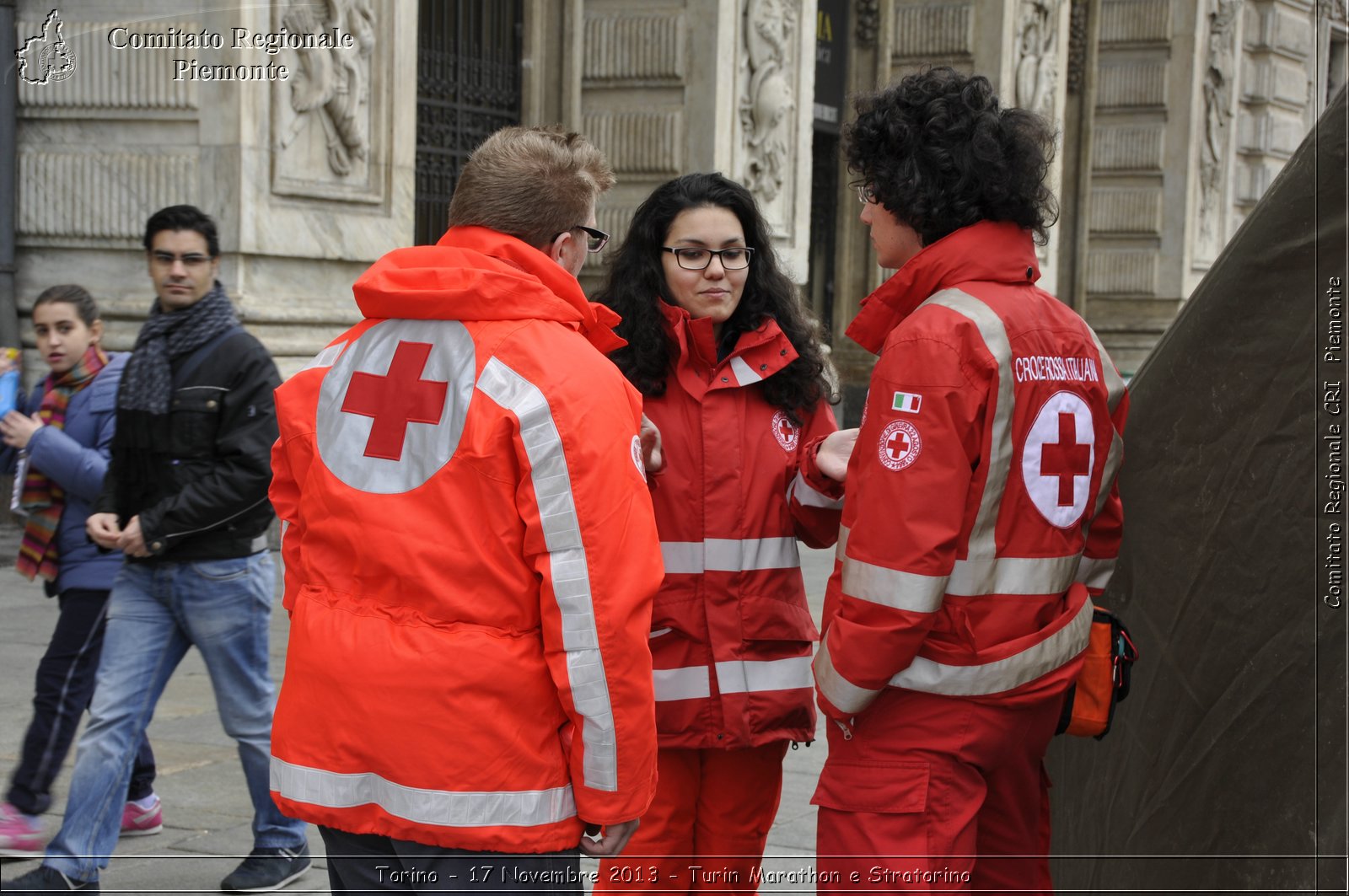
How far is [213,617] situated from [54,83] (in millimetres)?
6090

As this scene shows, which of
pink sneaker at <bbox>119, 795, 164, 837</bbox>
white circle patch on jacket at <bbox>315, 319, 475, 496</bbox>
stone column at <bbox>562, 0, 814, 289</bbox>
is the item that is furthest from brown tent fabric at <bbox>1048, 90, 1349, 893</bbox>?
stone column at <bbox>562, 0, 814, 289</bbox>

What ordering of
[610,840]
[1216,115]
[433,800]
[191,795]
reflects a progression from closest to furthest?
1. [433,800]
2. [610,840]
3. [191,795]
4. [1216,115]

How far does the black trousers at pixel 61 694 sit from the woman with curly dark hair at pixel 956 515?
251 cm

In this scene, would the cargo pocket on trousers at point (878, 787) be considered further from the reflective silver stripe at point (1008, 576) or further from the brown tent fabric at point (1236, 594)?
the brown tent fabric at point (1236, 594)

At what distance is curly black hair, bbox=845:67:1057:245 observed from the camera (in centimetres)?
298

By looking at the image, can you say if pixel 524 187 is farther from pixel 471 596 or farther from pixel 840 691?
pixel 840 691

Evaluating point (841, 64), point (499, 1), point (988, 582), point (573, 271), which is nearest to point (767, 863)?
point (988, 582)

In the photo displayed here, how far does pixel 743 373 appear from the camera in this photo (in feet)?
11.5

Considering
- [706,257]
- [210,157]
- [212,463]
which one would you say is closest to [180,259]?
[212,463]

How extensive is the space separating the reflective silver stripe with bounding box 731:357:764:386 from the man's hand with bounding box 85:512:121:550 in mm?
1821

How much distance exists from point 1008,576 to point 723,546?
71cm

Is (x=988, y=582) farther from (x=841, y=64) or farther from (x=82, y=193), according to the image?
(x=841, y=64)

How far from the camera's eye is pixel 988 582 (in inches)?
114

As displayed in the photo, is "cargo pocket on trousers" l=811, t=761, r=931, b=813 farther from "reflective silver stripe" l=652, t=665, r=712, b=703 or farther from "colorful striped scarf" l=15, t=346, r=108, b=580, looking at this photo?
"colorful striped scarf" l=15, t=346, r=108, b=580
